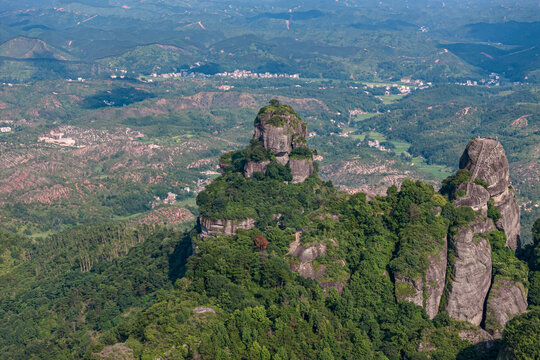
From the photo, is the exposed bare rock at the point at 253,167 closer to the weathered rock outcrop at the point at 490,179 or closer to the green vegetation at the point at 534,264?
the weathered rock outcrop at the point at 490,179

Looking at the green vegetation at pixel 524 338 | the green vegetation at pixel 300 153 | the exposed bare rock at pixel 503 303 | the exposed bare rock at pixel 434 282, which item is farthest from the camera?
the green vegetation at pixel 300 153

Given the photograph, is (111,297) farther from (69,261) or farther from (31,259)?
(31,259)

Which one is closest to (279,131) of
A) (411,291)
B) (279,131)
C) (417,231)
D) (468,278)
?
(279,131)

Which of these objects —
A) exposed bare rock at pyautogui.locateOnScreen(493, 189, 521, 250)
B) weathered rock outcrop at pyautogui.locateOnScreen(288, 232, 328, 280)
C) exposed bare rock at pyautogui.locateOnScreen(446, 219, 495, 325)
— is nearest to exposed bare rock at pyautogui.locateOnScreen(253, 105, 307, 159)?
weathered rock outcrop at pyautogui.locateOnScreen(288, 232, 328, 280)

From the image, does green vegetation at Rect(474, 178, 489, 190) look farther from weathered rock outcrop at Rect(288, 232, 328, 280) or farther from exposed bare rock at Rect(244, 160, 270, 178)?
exposed bare rock at Rect(244, 160, 270, 178)

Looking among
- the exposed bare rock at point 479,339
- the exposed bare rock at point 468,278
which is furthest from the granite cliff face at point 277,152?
the exposed bare rock at point 479,339

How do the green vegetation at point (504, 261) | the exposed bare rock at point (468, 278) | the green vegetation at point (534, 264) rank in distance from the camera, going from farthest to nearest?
the green vegetation at point (504, 261) → the green vegetation at point (534, 264) → the exposed bare rock at point (468, 278)

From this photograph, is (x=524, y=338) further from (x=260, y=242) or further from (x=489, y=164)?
(x=489, y=164)
